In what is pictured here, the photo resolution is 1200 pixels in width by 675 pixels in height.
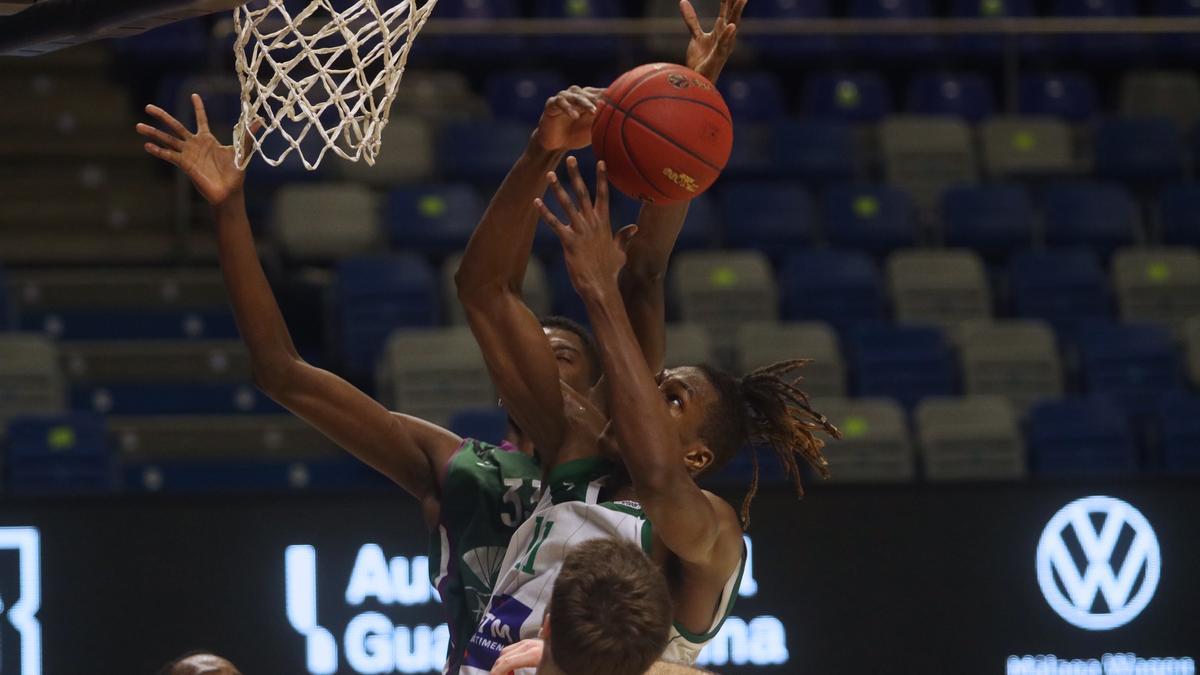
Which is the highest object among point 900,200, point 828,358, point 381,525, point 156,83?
point 156,83

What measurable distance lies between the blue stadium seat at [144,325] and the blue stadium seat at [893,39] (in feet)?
13.9

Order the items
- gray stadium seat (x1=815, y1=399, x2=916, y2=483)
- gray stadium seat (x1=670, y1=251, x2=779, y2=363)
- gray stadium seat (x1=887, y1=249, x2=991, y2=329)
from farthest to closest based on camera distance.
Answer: gray stadium seat (x1=887, y1=249, x2=991, y2=329) → gray stadium seat (x1=670, y1=251, x2=779, y2=363) → gray stadium seat (x1=815, y1=399, x2=916, y2=483)

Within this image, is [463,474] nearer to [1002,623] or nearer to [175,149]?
[175,149]

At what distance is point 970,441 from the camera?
7.51m

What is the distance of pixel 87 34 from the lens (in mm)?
3328

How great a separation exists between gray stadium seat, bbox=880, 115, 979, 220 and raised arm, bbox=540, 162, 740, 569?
666 cm

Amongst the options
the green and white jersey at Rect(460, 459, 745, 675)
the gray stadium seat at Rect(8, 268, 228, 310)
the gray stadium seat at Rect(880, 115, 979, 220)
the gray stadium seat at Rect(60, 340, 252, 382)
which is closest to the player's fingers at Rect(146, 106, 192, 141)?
the green and white jersey at Rect(460, 459, 745, 675)

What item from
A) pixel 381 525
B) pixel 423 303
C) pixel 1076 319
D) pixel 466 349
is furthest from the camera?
pixel 1076 319

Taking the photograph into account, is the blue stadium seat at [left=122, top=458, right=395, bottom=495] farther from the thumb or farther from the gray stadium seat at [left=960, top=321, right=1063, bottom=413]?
the thumb

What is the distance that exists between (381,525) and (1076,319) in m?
4.58

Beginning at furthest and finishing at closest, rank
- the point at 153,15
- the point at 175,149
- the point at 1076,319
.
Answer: the point at 1076,319, the point at 175,149, the point at 153,15

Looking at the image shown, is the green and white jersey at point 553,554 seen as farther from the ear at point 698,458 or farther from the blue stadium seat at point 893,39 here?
the blue stadium seat at point 893,39

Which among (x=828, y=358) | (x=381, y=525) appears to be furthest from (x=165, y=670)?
(x=828, y=358)

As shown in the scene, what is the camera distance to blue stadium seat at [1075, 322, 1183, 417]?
8.19 meters
